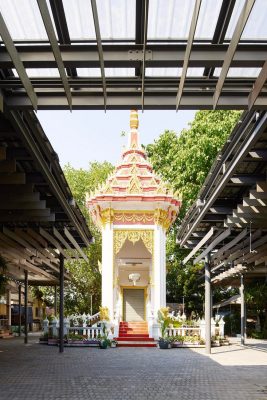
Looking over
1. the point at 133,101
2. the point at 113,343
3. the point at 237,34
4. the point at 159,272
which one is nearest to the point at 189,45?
the point at 237,34

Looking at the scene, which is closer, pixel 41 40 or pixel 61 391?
pixel 41 40

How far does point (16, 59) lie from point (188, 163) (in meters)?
23.9

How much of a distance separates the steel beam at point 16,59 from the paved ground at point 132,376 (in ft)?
14.5

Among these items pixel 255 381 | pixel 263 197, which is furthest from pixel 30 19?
pixel 255 381

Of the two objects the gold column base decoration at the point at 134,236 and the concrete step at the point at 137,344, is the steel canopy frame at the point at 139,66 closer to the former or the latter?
the concrete step at the point at 137,344

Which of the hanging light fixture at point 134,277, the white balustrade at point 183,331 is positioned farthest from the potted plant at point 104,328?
the hanging light fixture at point 134,277

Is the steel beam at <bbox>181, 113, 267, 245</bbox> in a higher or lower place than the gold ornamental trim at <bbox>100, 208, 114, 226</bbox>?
lower

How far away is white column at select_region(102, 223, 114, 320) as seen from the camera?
70.4 feet

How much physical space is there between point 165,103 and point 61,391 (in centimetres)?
485

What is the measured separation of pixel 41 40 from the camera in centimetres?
549

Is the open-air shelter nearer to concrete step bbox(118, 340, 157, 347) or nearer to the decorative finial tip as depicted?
concrete step bbox(118, 340, 157, 347)

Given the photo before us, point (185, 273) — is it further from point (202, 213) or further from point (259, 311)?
point (202, 213)

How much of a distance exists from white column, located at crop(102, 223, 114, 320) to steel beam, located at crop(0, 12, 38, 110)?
16.1 m

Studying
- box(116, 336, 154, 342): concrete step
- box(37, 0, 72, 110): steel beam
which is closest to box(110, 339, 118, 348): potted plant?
box(116, 336, 154, 342): concrete step
